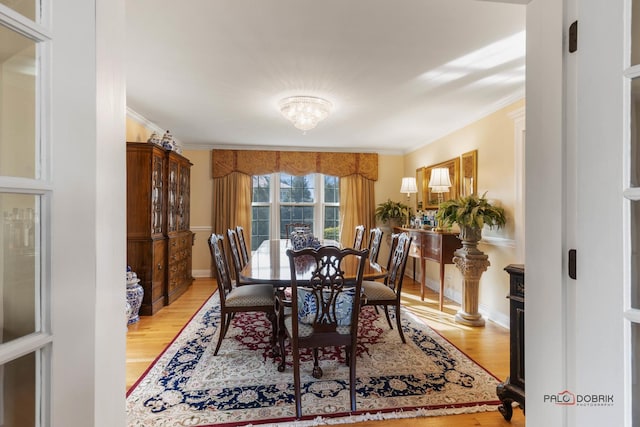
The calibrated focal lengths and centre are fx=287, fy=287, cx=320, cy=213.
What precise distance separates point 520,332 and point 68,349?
200 centimetres

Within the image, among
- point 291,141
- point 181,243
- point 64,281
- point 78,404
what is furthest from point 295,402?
point 291,141

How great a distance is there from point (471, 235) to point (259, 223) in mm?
3703

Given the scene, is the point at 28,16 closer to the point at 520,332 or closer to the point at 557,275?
the point at 557,275

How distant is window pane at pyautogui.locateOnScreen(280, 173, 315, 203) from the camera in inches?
219

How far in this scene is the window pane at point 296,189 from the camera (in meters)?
5.57

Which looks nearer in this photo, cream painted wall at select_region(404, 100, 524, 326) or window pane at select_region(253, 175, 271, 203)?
cream painted wall at select_region(404, 100, 524, 326)

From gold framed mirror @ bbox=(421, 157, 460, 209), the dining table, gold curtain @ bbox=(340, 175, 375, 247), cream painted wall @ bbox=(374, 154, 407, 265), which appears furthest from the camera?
cream painted wall @ bbox=(374, 154, 407, 265)

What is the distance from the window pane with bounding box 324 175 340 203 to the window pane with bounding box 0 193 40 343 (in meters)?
5.08

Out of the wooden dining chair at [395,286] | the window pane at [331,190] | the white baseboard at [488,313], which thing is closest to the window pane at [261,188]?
the window pane at [331,190]

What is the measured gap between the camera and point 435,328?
3.00 metres

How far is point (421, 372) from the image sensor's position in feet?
7.02

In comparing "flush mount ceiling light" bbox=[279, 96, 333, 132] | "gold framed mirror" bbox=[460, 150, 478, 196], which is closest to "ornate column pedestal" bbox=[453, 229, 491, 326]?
"gold framed mirror" bbox=[460, 150, 478, 196]

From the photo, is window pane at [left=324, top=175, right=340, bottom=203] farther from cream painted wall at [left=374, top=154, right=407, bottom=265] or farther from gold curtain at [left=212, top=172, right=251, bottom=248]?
gold curtain at [left=212, top=172, right=251, bottom=248]

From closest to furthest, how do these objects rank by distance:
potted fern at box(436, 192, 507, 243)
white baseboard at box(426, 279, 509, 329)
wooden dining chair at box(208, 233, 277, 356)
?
1. wooden dining chair at box(208, 233, 277, 356)
2. potted fern at box(436, 192, 507, 243)
3. white baseboard at box(426, 279, 509, 329)
